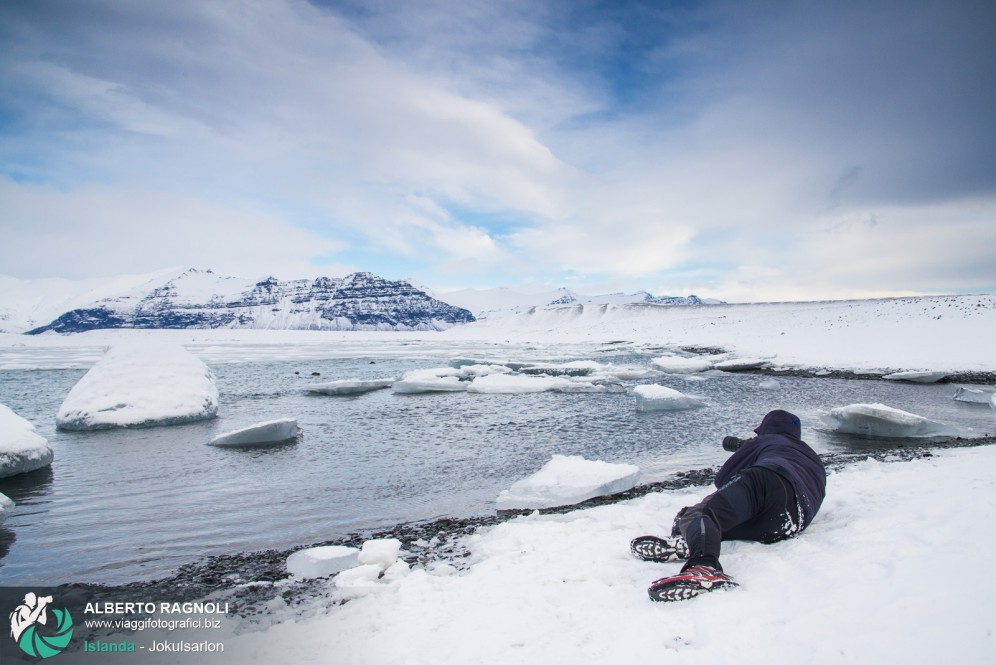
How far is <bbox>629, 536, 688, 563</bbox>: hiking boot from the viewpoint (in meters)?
4.16

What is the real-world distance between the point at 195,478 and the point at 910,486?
32.8 feet

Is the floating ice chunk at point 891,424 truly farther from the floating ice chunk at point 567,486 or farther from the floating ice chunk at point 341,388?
the floating ice chunk at point 341,388

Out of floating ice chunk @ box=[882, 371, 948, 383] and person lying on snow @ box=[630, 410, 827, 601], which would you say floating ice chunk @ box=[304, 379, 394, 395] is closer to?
person lying on snow @ box=[630, 410, 827, 601]

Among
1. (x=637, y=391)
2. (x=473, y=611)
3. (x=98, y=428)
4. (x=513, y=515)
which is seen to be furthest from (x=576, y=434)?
(x=98, y=428)

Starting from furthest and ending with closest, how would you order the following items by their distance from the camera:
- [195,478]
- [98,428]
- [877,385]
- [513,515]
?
[877,385]
[98,428]
[195,478]
[513,515]

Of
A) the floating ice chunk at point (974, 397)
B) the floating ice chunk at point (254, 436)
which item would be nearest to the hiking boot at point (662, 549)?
the floating ice chunk at point (254, 436)

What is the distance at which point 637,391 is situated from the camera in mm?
14930

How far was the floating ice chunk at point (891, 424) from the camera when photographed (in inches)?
424

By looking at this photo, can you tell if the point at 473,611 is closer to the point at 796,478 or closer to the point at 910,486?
the point at 796,478

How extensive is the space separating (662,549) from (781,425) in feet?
5.75

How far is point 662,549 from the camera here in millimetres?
4184

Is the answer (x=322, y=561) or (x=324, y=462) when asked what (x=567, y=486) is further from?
(x=324, y=462)

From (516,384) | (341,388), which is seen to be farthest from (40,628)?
(516,384)

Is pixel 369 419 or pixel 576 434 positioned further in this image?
pixel 369 419
